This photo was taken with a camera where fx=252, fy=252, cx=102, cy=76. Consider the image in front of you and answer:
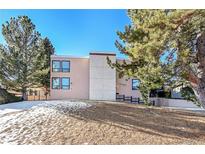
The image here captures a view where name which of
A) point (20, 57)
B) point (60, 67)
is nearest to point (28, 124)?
point (60, 67)

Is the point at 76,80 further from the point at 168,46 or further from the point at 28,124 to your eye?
the point at 168,46

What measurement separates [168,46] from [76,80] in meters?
A: 9.53

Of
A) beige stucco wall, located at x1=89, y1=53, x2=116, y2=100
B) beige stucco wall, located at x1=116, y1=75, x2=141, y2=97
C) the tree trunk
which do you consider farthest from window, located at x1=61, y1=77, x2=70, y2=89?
the tree trunk

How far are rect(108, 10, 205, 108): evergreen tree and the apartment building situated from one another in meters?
6.97

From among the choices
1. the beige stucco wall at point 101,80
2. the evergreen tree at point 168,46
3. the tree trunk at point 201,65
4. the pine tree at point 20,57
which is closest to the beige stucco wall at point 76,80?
the beige stucco wall at point 101,80

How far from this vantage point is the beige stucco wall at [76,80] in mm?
14945

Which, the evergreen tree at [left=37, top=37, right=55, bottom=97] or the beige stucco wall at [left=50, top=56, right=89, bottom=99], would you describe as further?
the evergreen tree at [left=37, top=37, right=55, bottom=97]

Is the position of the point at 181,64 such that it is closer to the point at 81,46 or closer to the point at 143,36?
the point at 143,36

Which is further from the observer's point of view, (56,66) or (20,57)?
(56,66)

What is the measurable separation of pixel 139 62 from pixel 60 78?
8.65 metres

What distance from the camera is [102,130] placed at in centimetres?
619

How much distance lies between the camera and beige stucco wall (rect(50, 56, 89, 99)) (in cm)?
1495

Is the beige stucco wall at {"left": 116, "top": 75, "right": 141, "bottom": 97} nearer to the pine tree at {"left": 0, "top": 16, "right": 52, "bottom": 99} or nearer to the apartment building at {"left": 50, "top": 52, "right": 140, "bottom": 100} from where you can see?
the apartment building at {"left": 50, "top": 52, "right": 140, "bottom": 100}

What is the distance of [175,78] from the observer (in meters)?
6.87
